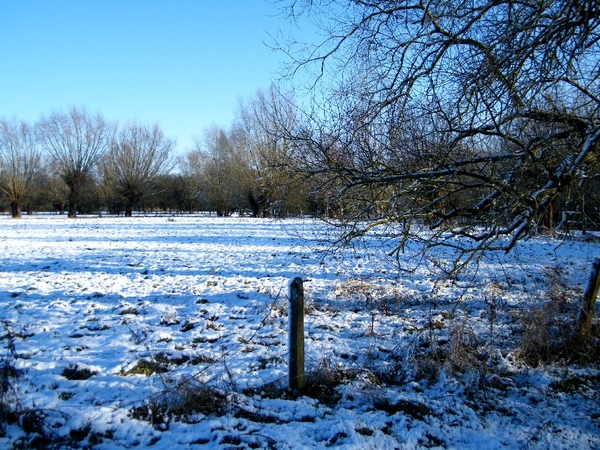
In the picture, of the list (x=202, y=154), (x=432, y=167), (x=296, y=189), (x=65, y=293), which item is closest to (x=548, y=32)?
(x=432, y=167)

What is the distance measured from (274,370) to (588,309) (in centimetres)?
405

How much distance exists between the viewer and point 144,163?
4203cm

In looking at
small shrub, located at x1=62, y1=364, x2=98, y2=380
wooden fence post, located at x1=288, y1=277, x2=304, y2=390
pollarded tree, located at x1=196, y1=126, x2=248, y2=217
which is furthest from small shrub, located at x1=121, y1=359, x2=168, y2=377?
pollarded tree, located at x1=196, y1=126, x2=248, y2=217

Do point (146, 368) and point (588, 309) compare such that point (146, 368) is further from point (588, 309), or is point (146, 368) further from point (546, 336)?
point (588, 309)

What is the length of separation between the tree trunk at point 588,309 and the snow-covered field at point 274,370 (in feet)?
1.56

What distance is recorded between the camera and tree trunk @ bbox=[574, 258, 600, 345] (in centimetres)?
460

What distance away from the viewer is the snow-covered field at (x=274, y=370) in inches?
120

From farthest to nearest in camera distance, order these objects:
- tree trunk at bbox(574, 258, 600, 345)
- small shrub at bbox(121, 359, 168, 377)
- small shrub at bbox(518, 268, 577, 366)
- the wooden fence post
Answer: tree trunk at bbox(574, 258, 600, 345)
small shrub at bbox(518, 268, 577, 366)
small shrub at bbox(121, 359, 168, 377)
the wooden fence post

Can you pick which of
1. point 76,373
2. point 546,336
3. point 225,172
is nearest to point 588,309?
A: point 546,336

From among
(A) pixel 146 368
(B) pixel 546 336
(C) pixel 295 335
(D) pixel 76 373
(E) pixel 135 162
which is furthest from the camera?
(E) pixel 135 162

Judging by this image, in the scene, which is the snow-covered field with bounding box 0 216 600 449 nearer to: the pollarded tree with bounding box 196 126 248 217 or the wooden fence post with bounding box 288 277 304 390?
the wooden fence post with bounding box 288 277 304 390

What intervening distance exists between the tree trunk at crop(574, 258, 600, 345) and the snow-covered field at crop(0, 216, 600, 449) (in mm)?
475

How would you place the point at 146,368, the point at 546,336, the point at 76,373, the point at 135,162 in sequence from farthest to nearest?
the point at 135,162, the point at 546,336, the point at 146,368, the point at 76,373

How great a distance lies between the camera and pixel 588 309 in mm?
4699
